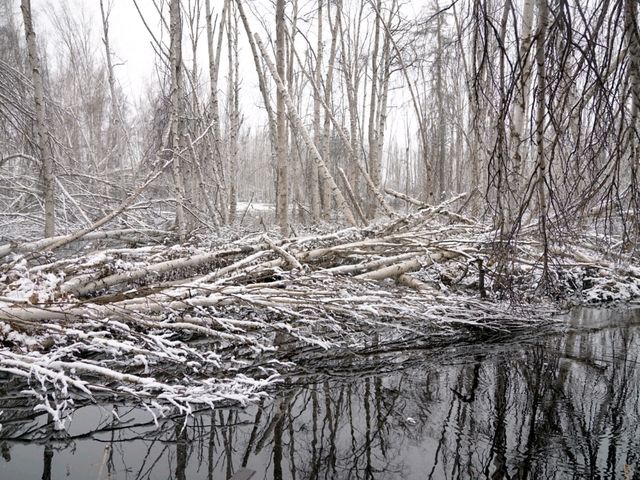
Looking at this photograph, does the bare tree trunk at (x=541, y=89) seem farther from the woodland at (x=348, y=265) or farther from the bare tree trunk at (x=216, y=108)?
the bare tree trunk at (x=216, y=108)

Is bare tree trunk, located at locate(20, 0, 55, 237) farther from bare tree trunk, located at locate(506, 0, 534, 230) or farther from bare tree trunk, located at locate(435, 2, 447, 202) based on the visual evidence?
bare tree trunk, located at locate(435, 2, 447, 202)

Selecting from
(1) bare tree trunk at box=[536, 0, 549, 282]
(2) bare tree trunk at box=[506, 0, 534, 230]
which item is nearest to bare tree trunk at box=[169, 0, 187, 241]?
(2) bare tree trunk at box=[506, 0, 534, 230]

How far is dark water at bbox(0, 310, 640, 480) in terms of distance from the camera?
241 centimetres

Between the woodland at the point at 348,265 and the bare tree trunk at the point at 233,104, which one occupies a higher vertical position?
the bare tree trunk at the point at 233,104

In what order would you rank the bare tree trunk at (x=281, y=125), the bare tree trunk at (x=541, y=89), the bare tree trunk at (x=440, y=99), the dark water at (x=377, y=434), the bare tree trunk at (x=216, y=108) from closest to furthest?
the bare tree trunk at (x=541, y=89) < the dark water at (x=377, y=434) < the bare tree trunk at (x=281, y=125) < the bare tree trunk at (x=216, y=108) < the bare tree trunk at (x=440, y=99)

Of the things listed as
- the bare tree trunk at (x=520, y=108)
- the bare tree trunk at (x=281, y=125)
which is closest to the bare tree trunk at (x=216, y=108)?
the bare tree trunk at (x=281, y=125)

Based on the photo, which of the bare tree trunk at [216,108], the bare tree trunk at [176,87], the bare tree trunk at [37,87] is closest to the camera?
the bare tree trunk at [37,87]

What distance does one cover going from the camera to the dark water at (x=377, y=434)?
2.41m

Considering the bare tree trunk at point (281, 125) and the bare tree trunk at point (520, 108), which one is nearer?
the bare tree trunk at point (520, 108)

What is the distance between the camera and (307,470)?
96.5 inches

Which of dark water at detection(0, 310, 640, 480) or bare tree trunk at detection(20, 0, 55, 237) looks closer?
dark water at detection(0, 310, 640, 480)

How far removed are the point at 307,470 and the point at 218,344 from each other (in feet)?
6.56

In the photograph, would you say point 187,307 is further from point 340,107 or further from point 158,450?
point 340,107

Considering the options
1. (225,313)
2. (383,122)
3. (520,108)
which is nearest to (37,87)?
(225,313)
